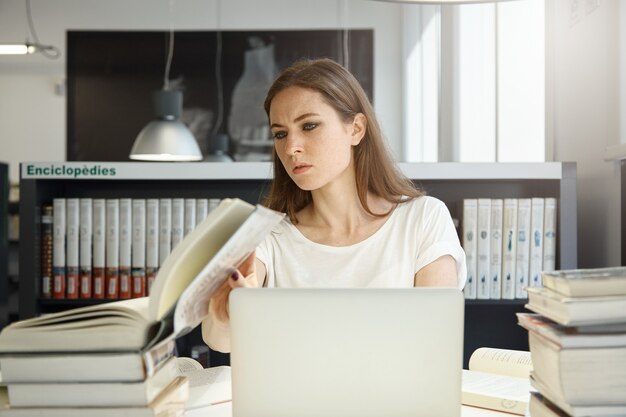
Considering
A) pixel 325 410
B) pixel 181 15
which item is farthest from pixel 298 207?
pixel 181 15

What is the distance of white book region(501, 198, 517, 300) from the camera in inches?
108

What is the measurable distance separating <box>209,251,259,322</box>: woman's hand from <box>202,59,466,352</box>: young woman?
52 cm

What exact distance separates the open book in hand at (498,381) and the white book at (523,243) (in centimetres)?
111

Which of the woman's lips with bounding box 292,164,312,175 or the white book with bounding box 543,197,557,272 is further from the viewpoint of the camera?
the white book with bounding box 543,197,557,272

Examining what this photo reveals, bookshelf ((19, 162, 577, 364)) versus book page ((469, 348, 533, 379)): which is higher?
bookshelf ((19, 162, 577, 364))

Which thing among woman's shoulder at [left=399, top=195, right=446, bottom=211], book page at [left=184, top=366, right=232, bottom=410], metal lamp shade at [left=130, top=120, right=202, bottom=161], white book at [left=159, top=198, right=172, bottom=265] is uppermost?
metal lamp shade at [left=130, top=120, right=202, bottom=161]

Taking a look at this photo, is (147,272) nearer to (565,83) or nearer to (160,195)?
(160,195)

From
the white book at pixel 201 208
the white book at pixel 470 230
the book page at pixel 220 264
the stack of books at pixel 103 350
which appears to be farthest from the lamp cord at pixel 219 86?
the stack of books at pixel 103 350

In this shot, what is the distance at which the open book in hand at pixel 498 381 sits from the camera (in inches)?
52.8

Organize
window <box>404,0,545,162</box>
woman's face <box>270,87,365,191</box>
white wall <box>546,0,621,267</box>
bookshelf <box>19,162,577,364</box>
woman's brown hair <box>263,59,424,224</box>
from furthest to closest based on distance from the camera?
window <box>404,0,545,162</box>
bookshelf <box>19,162,577,364</box>
white wall <box>546,0,621,267</box>
woman's brown hair <box>263,59,424,224</box>
woman's face <box>270,87,365,191</box>

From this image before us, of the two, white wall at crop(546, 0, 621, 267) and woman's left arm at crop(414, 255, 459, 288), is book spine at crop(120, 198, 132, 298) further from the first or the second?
white wall at crop(546, 0, 621, 267)

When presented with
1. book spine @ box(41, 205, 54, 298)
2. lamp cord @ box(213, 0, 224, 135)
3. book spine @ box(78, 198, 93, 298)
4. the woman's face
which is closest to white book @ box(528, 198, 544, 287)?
the woman's face

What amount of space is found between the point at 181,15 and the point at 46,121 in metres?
1.62

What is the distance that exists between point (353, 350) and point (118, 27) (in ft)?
20.9
